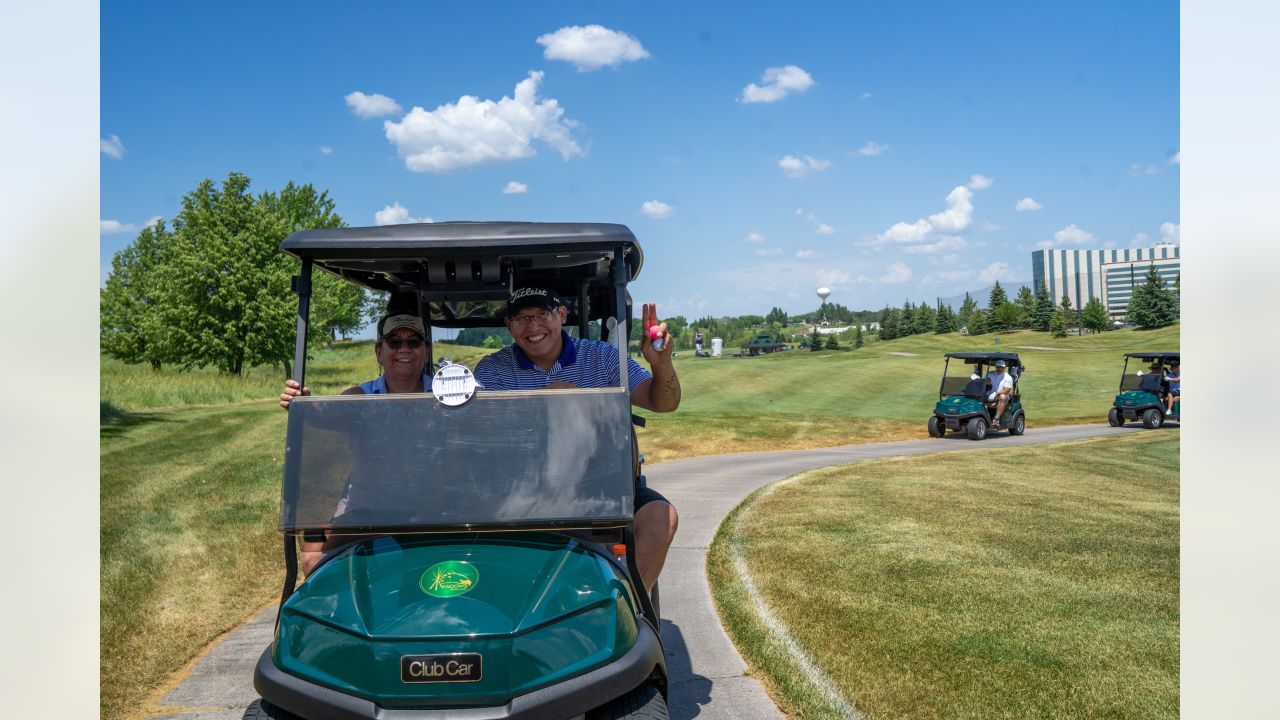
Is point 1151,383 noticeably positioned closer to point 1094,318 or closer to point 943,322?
point 943,322

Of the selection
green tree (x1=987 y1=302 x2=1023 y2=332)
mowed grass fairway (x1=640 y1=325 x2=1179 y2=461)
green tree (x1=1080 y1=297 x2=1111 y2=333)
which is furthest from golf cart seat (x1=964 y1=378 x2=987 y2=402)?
green tree (x1=1080 y1=297 x2=1111 y2=333)

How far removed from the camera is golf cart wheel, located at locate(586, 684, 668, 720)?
8.88 feet

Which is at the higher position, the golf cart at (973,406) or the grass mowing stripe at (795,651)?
the golf cart at (973,406)

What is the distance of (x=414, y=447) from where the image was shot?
3.10m

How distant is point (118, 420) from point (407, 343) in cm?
1955

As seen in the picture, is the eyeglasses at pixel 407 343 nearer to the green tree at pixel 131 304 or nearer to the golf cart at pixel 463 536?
the golf cart at pixel 463 536

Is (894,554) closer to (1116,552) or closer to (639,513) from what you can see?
(1116,552)

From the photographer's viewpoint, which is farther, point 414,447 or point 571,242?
point 571,242

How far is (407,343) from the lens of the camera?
4559 mm

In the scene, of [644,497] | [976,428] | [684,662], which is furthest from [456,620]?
[976,428]

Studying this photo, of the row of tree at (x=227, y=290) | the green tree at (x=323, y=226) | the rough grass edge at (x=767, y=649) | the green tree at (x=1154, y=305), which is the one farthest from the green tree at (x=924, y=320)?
the rough grass edge at (x=767, y=649)

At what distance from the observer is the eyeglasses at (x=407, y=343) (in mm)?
4555
